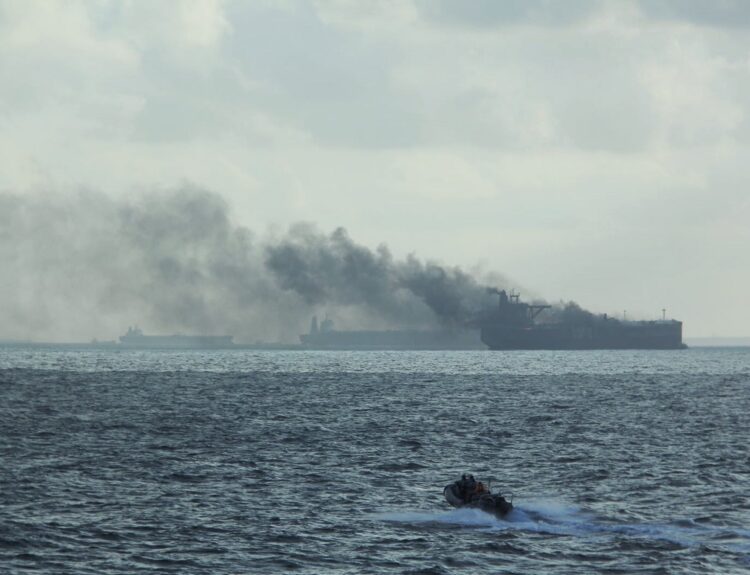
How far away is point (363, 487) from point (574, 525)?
1228cm

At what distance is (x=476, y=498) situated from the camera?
4628 cm

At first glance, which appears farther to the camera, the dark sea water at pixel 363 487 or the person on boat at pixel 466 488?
the person on boat at pixel 466 488

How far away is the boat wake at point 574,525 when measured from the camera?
4022 cm

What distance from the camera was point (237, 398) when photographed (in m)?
118

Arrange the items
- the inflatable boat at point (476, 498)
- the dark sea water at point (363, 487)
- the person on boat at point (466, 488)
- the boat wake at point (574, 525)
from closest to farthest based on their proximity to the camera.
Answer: the dark sea water at point (363, 487), the boat wake at point (574, 525), the inflatable boat at point (476, 498), the person on boat at point (466, 488)

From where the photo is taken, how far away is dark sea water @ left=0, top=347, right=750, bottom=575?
37.4 m

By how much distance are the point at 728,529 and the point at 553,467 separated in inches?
742

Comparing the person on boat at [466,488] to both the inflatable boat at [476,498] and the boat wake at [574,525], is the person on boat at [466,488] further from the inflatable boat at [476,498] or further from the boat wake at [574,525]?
the boat wake at [574,525]

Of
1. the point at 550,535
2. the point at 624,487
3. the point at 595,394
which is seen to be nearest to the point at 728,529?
the point at 550,535

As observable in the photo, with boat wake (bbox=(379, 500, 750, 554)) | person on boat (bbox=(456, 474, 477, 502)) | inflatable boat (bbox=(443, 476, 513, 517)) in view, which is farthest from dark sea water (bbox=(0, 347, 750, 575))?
person on boat (bbox=(456, 474, 477, 502))

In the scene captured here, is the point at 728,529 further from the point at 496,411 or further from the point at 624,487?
the point at 496,411

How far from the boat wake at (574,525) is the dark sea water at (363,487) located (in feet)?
0.47

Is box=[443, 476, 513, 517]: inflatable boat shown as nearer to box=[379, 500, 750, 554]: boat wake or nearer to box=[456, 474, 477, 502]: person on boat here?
box=[456, 474, 477, 502]: person on boat

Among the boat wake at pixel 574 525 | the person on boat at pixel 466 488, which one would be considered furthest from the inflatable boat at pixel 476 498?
the boat wake at pixel 574 525
